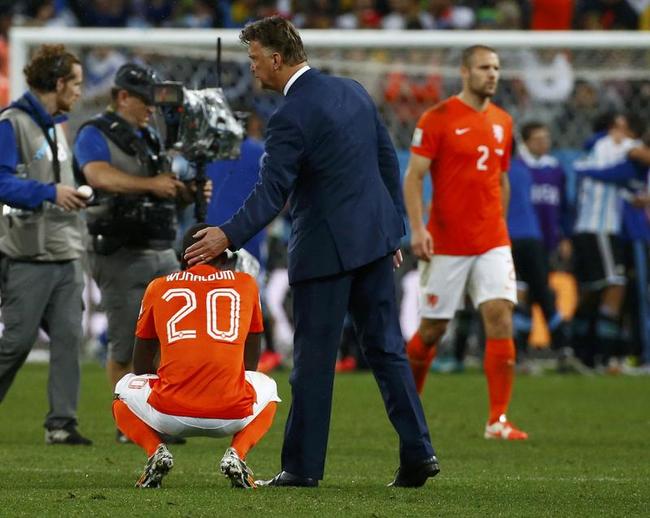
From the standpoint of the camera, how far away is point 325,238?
7.23m

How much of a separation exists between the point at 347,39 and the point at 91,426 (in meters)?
6.28

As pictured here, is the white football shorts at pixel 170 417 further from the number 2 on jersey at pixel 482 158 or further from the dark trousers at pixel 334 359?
the number 2 on jersey at pixel 482 158

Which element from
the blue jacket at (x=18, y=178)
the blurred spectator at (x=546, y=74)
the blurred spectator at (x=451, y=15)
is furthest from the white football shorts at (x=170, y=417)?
the blurred spectator at (x=451, y=15)

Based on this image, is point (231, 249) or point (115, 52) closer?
point (231, 249)

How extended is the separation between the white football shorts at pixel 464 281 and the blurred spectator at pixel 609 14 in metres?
12.4

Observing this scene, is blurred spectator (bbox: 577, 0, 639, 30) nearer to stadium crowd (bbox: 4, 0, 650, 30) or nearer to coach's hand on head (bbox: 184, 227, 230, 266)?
stadium crowd (bbox: 4, 0, 650, 30)

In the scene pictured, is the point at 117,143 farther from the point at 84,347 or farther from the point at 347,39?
the point at 84,347

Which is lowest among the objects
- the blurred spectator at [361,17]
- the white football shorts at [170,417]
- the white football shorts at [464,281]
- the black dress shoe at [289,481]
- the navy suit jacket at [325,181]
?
the black dress shoe at [289,481]

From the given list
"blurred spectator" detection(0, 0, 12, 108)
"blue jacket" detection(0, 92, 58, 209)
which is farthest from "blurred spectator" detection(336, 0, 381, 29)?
"blue jacket" detection(0, 92, 58, 209)

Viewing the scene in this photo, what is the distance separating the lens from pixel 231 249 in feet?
23.0

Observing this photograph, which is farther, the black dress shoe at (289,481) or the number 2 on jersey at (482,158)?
the number 2 on jersey at (482,158)

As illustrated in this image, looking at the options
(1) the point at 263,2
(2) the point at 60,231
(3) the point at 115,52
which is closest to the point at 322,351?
(2) the point at 60,231

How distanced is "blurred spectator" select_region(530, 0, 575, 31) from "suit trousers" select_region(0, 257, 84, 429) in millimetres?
12213

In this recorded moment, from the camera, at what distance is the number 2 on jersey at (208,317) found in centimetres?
702
